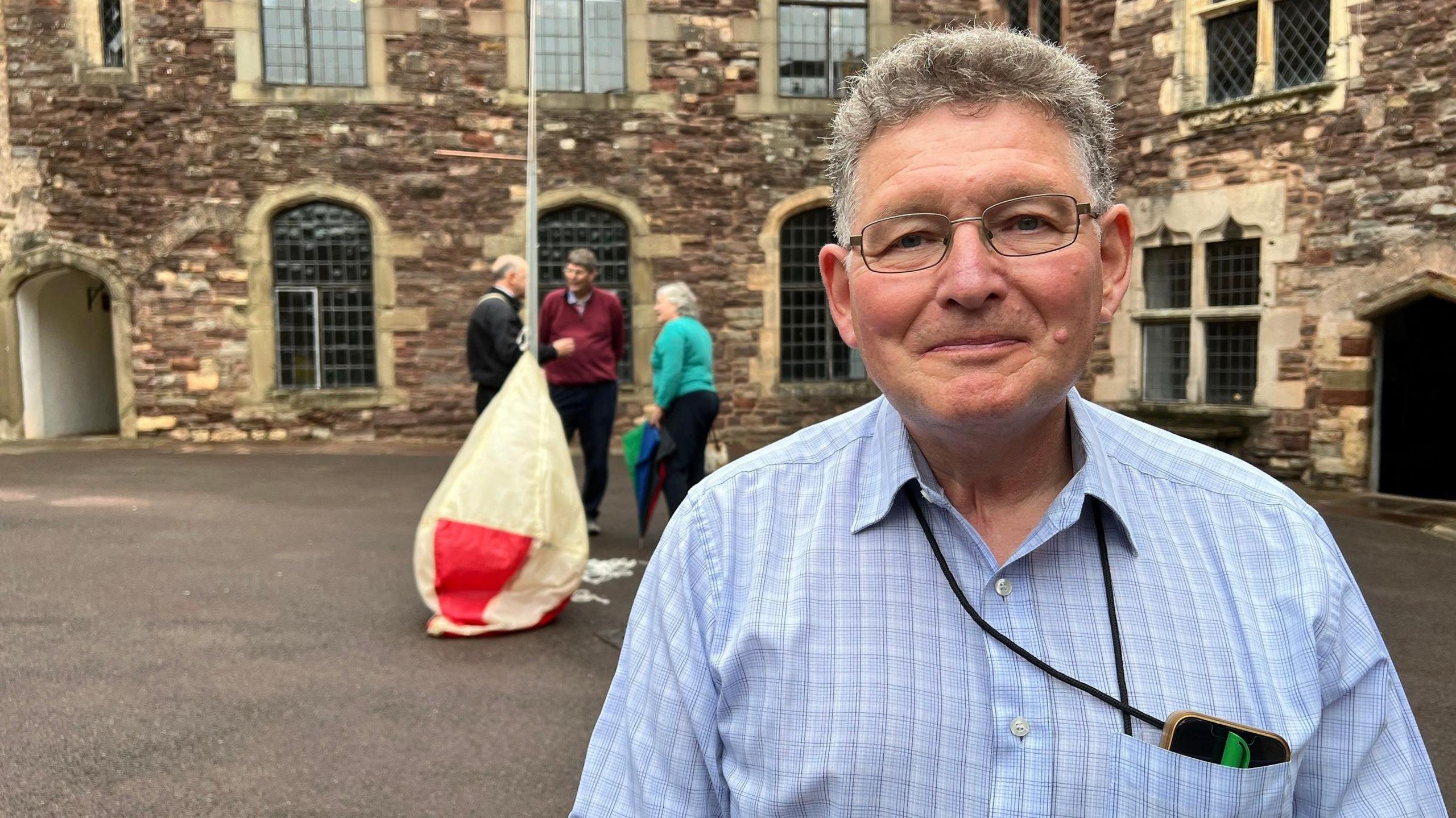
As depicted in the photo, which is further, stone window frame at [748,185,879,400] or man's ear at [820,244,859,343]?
stone window frame at [748,185,879,400]

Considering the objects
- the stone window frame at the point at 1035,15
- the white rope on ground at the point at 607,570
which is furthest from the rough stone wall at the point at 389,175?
the white rope on ground at the point at 607,570

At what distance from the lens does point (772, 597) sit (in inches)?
55.6

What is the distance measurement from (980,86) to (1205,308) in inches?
405

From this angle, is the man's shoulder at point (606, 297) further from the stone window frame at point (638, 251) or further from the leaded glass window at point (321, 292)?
the leaded glass window at point (321, 292)

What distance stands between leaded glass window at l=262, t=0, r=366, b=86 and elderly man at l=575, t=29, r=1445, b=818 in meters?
12.9

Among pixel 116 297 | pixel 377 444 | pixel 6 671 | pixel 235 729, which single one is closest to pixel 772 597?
pixel 235 729

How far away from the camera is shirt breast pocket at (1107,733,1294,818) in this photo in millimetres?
1267

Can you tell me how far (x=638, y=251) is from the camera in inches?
531

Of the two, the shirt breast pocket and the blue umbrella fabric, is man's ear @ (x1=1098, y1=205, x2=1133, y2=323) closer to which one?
the shirt breast pocket

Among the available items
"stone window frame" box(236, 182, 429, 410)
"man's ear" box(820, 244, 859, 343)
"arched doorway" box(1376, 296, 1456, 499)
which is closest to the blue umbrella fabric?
"man's ear" box(820, 244, 859, 343)

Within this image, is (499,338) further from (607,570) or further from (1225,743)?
(1225,743)

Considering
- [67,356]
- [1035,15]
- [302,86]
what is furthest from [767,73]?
[67,356]

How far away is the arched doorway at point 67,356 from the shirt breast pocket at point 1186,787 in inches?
577

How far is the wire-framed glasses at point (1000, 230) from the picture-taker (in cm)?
137
